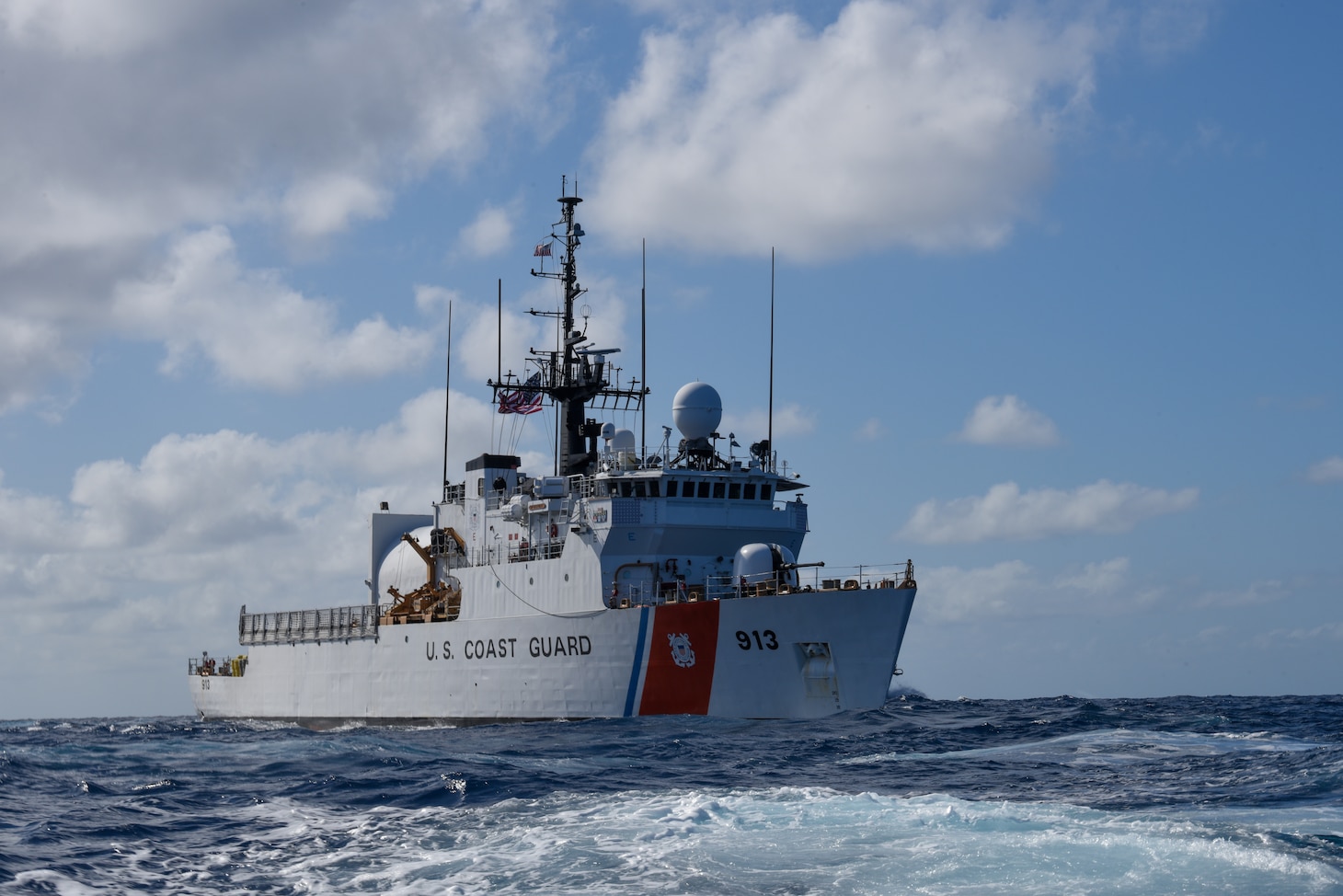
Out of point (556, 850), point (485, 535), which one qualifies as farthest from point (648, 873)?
point (485, 535)

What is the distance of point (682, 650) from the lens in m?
27.9

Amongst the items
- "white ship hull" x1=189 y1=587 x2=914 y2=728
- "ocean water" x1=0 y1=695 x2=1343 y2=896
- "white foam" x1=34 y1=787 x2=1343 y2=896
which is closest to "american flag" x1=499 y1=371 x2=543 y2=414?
"white ship hull" x1=189 y1=587 x2=914 y2=728

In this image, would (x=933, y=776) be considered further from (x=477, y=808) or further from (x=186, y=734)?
(x=186, y=734)

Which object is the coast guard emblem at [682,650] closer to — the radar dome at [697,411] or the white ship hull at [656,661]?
the white ship hull at [656,661]

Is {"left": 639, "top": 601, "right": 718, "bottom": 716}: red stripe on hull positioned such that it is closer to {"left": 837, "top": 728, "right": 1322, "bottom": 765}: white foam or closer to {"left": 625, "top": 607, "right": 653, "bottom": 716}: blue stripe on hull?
{"left": 625, "top": 607, "right": 653, "bottom": 716}: blue stripe on hull

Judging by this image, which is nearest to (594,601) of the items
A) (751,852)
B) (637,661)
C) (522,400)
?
(637,661)

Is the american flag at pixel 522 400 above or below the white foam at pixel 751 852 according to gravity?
above

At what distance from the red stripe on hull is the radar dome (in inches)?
217

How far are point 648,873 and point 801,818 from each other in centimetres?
287

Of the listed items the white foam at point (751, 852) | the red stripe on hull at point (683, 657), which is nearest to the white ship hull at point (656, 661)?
the red stripe on hull at point (683, 657)

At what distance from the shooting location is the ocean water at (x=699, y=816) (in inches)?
465

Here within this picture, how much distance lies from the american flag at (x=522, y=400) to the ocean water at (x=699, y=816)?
1606 cm

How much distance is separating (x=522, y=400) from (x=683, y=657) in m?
13.1

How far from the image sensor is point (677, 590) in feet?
96.6
